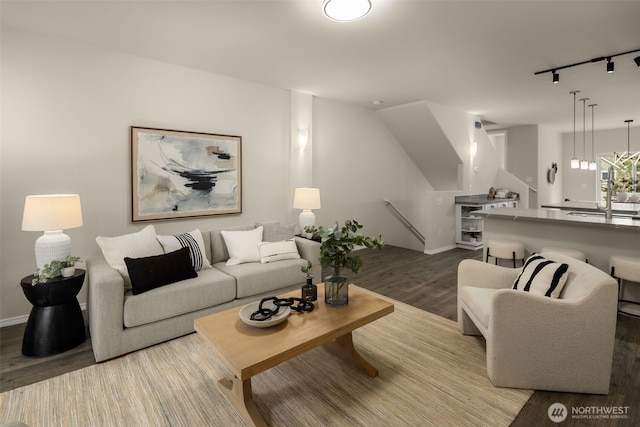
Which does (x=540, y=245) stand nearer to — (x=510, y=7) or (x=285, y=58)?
(x=510, y=7)

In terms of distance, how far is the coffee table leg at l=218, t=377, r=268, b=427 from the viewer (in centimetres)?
174

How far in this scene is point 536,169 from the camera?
790 cm

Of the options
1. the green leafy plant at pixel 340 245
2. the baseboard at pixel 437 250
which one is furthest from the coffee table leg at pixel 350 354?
the baseboard at pixel 437 250

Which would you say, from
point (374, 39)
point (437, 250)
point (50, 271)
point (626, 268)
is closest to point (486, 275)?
point (626, 268)

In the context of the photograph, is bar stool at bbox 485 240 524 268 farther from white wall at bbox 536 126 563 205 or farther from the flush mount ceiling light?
white wall at bbox 536 126 563 205

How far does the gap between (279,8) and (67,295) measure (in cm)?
280

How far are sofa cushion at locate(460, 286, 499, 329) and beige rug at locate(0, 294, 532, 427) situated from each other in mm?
347

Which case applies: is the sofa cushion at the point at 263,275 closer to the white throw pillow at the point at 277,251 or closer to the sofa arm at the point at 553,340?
the white throw pillow at the point at 277,251

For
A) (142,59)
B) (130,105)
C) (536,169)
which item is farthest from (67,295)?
(536,169)

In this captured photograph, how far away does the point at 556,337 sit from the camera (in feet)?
6.43

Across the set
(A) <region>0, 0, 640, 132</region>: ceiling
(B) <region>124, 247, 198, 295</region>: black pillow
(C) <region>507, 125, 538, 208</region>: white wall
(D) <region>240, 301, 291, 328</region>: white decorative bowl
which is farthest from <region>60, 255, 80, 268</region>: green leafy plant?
(C) <region>507, 125, 538, 208</region>: white wall

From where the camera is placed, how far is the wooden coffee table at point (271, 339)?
65.4 inches

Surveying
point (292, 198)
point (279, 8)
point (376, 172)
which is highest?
point (279, 8)

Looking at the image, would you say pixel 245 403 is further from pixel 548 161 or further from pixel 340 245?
pixel 548 161
